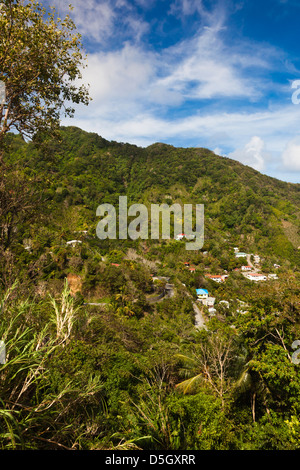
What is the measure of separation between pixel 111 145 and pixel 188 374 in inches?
4201

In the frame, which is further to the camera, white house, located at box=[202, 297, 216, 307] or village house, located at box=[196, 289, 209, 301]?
village house, located at box=[196, 289, 209, 301]

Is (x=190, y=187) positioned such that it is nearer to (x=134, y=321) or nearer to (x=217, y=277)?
(x=217, y=277)

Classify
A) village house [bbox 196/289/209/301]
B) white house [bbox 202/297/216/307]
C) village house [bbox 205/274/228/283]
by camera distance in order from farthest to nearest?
village house [bbox 205/274/228/283]
village house [bbox 196/289/209/301]
white house [bbox 202/297/216/307]

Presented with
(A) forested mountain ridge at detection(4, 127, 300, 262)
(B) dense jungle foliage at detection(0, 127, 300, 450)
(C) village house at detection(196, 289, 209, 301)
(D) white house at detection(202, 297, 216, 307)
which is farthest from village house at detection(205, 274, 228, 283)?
(A) forested mountain ridge at detection(4, 127, 300, 262)

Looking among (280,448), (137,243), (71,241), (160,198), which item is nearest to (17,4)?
(280,448)

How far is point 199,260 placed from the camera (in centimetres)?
5041

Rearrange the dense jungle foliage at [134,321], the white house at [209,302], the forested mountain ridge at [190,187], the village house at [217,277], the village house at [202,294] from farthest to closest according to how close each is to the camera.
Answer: the forested mountain ridge at [190,187] < the village house at [217,277] < the village house at [202,294] < the white house at [209,302] < the dense jungle foliage at [134,321]

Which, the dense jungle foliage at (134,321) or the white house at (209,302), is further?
the white house at (209,302)

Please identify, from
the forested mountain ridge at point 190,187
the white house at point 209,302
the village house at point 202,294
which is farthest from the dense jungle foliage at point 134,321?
the village house at point 202,294

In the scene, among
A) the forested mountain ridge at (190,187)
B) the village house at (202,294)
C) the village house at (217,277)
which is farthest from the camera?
the forested mountain ridge at (190,187)

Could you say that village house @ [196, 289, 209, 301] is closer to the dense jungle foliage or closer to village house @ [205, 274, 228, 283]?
the dense jungle foliage

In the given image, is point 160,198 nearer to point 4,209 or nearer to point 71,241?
point 71,241

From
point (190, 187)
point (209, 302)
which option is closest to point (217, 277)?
point (209, 302)

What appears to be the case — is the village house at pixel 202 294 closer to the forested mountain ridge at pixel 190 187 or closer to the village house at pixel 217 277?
the village house at pixel 217 277
